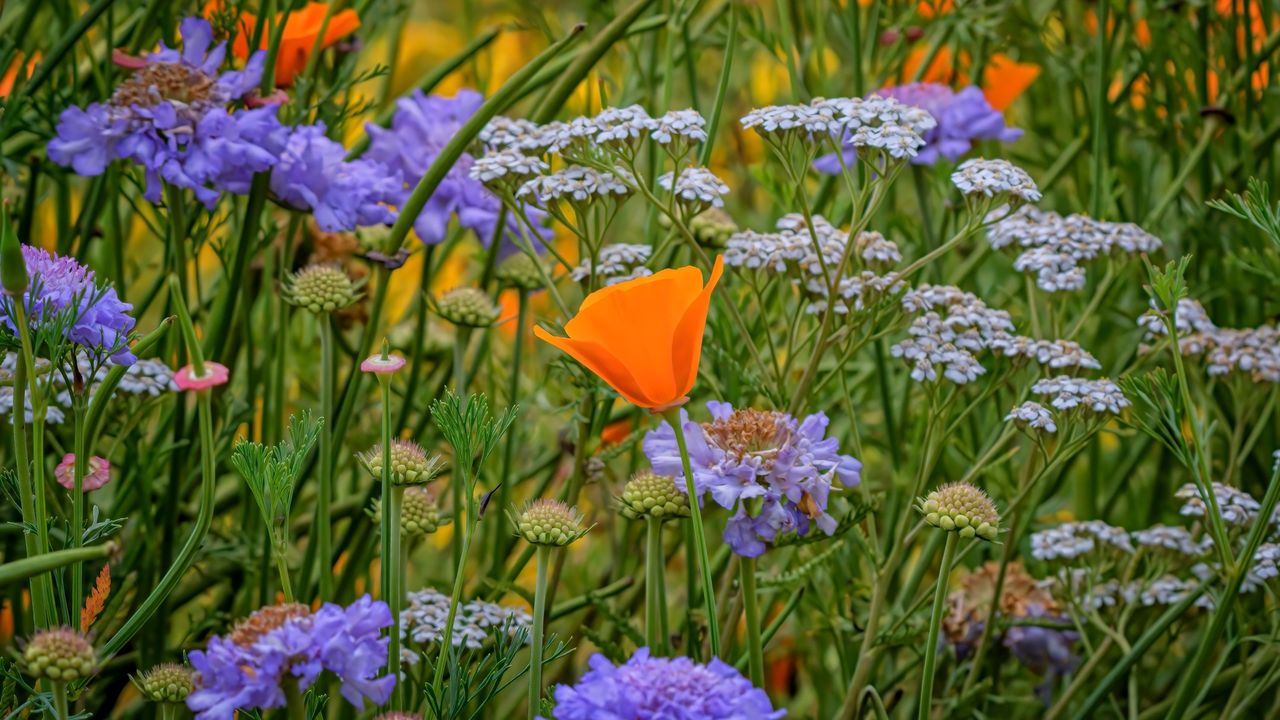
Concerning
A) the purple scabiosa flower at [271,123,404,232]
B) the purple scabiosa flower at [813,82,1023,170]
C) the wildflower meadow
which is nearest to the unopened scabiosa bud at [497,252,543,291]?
the wildflower meadow

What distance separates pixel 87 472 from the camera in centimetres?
65

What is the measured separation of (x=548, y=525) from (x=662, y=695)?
0.42ft

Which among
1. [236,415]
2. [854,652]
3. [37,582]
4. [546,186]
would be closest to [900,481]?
[854,652]

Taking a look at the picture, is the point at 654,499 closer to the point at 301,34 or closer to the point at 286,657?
the point at 286,657

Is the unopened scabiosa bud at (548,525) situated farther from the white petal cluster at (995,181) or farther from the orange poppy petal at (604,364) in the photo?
the white petal cluster at (995,181)

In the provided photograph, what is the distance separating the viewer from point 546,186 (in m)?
0.75

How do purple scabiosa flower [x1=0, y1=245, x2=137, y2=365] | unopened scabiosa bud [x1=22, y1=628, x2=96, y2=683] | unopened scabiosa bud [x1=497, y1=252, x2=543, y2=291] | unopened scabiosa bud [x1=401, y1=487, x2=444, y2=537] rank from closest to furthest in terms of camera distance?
unopened scabiosa bud [x1=22, y1=628, x2=96, y2=683], purple scabiosa flower [x1=0, y1=245, x2=137, y2=365], unopened scabiosa bud [x1=401, y1=487, x2=444, y2=537], unopened scabiosa bud [x1=497, y1=252, x2=543, y2=291]

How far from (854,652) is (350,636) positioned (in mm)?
541

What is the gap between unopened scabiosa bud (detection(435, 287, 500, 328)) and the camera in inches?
33.3

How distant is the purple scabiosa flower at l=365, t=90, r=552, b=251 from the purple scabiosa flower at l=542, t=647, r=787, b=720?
1.46 ft

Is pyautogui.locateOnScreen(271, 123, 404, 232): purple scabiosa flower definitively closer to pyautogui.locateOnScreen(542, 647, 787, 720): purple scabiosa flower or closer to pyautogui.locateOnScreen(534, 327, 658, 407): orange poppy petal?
pyautogui.locateOnScreen(534, 327, 658, 407): orange poppy petal

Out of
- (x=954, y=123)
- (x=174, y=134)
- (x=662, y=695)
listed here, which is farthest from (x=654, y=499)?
(x=954, y=123)

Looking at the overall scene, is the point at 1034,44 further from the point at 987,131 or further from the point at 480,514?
the point at 480,514

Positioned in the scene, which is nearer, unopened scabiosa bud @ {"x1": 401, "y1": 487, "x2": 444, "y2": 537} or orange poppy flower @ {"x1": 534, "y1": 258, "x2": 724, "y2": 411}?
orange poppy flower @ {"x1": 534, "y1": 258, "x2": 724, "y2": 411}
